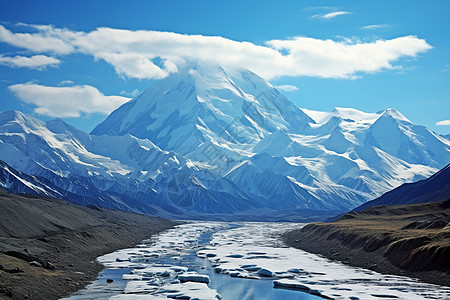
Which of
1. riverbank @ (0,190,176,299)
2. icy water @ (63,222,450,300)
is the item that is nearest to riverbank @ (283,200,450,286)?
icy water @ (63,222,450,300)

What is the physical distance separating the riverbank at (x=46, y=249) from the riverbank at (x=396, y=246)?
43585 millimetres

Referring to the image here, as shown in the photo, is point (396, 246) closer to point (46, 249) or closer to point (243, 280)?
point (243, 280)

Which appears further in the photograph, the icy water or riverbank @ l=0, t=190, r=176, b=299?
the icy water

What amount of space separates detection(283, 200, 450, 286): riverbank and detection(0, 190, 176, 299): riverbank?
4359 centimetres

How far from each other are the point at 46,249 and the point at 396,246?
5575 centimetres

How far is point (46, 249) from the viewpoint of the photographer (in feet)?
269

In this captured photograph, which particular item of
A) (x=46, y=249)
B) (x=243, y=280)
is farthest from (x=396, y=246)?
(x=46, y=249)

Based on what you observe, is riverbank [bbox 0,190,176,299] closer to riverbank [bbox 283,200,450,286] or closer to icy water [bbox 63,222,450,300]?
icy water [bbox 63,222,450,300]

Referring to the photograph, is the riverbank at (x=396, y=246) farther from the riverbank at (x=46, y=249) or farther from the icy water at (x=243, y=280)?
the riverbank at (x=46, y=249)

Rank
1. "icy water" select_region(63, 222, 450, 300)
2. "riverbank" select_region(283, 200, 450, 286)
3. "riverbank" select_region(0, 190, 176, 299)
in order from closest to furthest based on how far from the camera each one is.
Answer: "riverbank" select_region(0, 190, 176, 299)
"icy water" select_region(63, 222, 450, 300)
"riverbank" select_region(283, 200, 450, 286)

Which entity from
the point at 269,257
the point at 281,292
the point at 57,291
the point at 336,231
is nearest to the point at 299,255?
the point at 269,257

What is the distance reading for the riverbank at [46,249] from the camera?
5431 cm

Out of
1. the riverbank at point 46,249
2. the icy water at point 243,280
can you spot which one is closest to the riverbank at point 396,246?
the icy water at point 243,280

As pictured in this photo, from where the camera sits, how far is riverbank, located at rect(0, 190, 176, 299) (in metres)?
54.3
